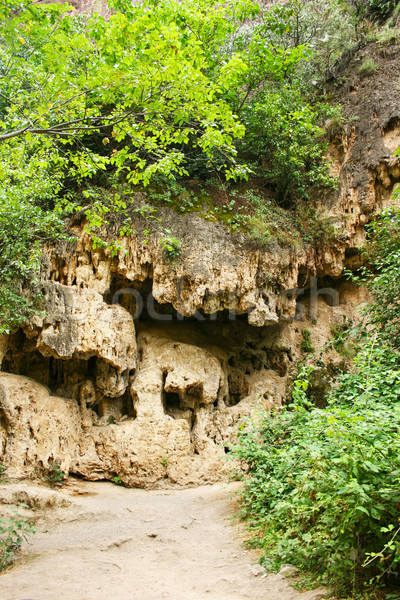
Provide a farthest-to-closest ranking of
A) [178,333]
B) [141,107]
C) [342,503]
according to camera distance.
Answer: [178,333]
[141,107]
[342,503]

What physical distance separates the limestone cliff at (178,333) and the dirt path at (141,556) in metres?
1.46

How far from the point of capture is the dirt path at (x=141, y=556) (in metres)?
4.07

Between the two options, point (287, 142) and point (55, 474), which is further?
point (287, 142)

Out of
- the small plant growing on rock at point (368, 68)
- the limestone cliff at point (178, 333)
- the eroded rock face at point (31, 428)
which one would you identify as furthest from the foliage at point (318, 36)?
the eroded rock face at point (31, 428)

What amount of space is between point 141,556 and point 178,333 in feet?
22.7

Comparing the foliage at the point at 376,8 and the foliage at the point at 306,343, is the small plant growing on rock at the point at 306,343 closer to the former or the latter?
the foliage at the point at 306,343

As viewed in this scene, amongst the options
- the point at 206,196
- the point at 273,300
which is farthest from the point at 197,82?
the point at 273,300

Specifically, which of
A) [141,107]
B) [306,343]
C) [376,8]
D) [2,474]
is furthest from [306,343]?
[376,8]

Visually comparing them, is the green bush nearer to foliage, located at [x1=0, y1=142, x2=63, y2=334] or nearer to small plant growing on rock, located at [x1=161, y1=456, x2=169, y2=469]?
small plant growing on rock, located at [x1=161, y1=456, x2=169, y2=469]

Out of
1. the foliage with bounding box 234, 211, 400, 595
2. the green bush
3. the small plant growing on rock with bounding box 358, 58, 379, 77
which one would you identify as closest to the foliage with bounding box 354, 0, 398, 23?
the small plant growing on rock with bounding box 358, 58, 379, 77

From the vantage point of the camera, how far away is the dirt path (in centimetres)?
407

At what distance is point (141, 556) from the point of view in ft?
17.7

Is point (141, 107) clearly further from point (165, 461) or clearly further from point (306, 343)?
point (306, 343)

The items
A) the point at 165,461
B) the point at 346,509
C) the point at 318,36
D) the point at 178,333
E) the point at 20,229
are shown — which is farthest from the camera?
the point at 318,36
